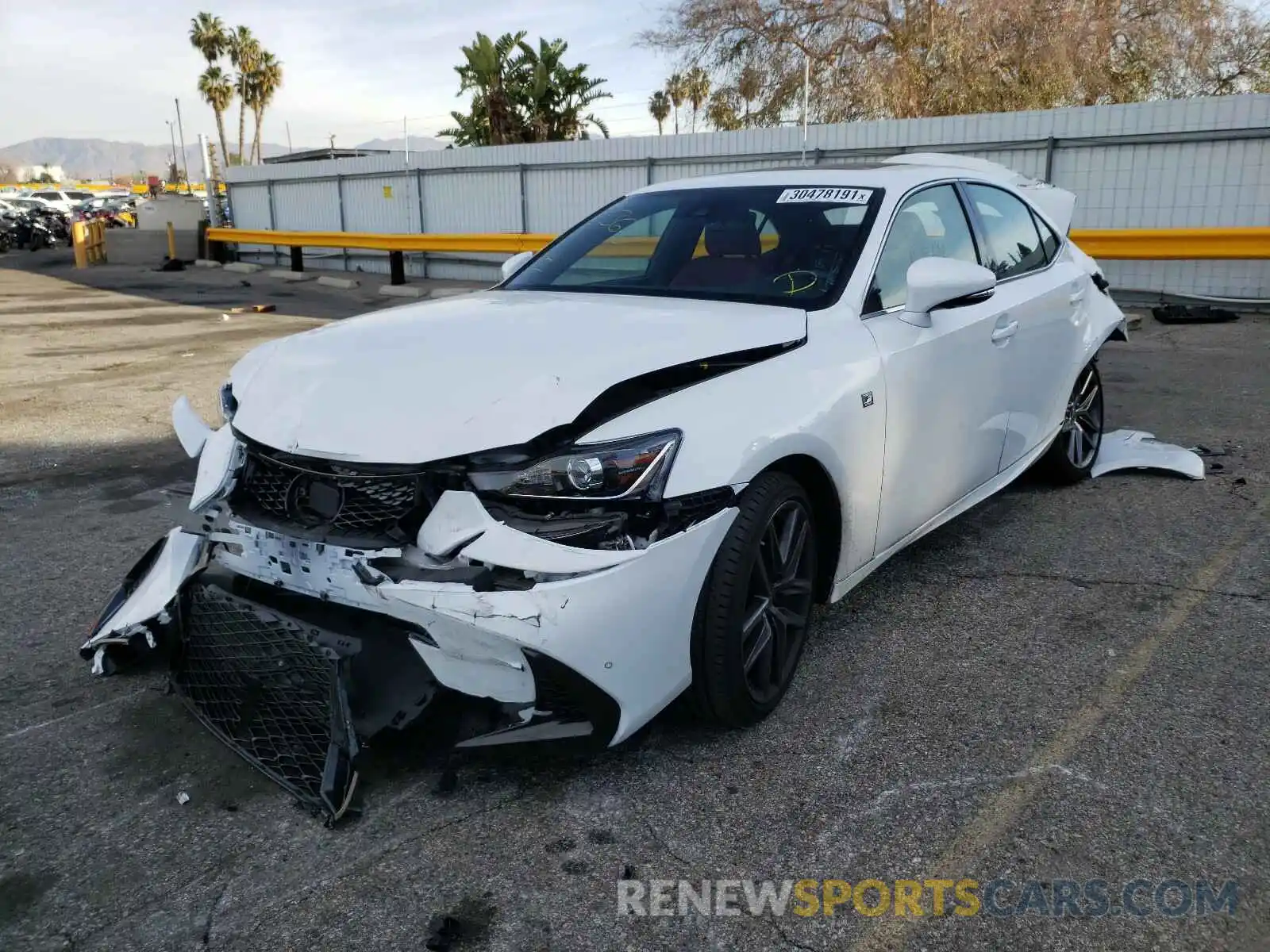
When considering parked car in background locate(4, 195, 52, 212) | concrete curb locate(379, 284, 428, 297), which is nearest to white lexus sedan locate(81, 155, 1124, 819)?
concrete curb locate(379, 284, 428, 297)

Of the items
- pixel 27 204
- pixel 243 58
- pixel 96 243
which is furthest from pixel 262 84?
pixel 96 243

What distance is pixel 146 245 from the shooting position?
2597cm

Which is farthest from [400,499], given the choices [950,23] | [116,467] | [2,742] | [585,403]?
[950,23]

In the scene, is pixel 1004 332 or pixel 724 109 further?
pixel 724 109

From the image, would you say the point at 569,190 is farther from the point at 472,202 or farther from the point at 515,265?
the point at 515,265

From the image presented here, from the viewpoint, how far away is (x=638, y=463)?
8.23ft

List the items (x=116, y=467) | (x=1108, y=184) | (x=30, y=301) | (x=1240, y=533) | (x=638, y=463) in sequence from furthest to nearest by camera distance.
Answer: (x=30, y=301), (x=1108, y=184), (x=116, y=467), (x=1240, y=533), (x=638, y=463)

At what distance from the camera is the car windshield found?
3.49m

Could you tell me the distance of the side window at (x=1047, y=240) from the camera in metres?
4.87

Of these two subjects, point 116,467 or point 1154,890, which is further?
point 116,467

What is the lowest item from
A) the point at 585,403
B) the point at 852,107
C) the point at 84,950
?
the point at 84,950

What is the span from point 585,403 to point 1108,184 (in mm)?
12382

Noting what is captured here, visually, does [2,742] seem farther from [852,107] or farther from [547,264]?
[852,107]

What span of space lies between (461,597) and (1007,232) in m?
3.29
